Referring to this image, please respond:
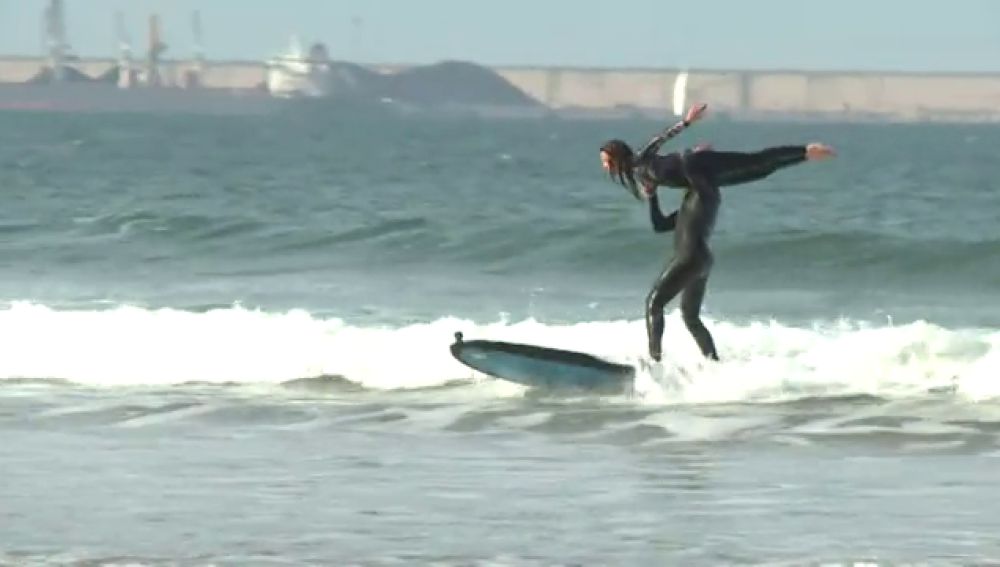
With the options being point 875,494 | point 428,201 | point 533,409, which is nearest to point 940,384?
point 533,409

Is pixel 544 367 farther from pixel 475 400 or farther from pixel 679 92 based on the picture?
pixel 679 92

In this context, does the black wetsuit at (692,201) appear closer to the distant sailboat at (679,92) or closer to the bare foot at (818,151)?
the bare foot at (818,151)

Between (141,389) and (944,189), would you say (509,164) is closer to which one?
(944,189)

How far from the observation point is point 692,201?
15375 mm

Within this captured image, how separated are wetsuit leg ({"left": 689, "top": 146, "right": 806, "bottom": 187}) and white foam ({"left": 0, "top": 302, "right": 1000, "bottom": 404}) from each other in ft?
4.83

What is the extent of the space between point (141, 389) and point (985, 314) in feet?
33.7

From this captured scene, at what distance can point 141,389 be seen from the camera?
1720cm

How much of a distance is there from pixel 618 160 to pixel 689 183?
0.66 meters

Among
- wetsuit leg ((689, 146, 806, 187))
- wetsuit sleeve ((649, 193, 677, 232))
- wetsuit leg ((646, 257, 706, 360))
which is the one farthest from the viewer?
wetsuit leg ((646, 257, 706, 360))

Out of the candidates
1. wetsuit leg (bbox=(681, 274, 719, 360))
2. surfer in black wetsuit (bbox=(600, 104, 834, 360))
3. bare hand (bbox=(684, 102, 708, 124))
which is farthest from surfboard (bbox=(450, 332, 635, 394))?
bare hand (bbox=(684, 102, 708, 124))

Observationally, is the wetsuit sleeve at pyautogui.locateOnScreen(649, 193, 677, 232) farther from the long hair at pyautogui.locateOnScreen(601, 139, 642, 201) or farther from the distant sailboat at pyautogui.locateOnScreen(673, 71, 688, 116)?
the distant sailboat at pyautogui.locateOnScreen(673, 71, 688, 116)

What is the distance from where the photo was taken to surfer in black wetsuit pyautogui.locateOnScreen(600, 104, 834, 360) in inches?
581

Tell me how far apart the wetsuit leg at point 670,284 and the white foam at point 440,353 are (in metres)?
0.36

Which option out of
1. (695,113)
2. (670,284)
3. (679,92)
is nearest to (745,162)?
(695,113)
